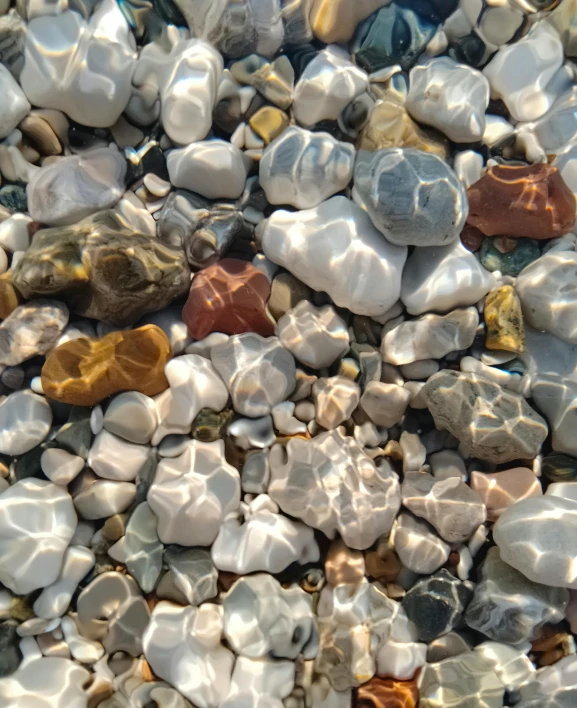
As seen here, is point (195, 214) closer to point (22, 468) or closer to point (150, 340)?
point (150, 340)

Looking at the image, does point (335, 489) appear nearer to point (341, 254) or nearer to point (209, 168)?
point (341, 254)

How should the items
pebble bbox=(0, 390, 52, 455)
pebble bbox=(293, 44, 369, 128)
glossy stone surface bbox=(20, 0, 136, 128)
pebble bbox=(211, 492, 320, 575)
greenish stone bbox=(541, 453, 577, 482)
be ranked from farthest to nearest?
pebble bbox=(293, 44, 369, 128) < glossy stone surface bbox=(20, 0, 136, 128) < greenish stone bbox=(541, 453, 577, 482) < pebble bbox=(0, 390, 52, 455) < pebble bbox=(211, 492, 320, 575)

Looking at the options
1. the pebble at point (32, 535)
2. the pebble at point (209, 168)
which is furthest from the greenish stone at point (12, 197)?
the pebble at point (32, 535)

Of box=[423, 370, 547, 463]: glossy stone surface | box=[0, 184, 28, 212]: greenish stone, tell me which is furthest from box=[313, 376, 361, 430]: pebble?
box=[0, 184, 28, 212]: greenish stone

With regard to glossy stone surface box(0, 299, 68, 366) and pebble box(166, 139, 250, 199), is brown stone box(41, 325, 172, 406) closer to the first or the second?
glossy stone surface box(0, 299, 68, 366)

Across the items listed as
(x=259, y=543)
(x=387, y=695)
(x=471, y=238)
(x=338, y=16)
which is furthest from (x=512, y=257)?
(x=387, y=695)

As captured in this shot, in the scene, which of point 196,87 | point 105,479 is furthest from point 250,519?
point 196,87

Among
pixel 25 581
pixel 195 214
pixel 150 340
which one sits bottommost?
pixel 25 581

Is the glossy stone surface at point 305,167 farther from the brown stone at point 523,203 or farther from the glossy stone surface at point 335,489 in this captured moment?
the glossy stone surface at point 335,489

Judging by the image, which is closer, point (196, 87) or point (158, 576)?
point (158, 576)
